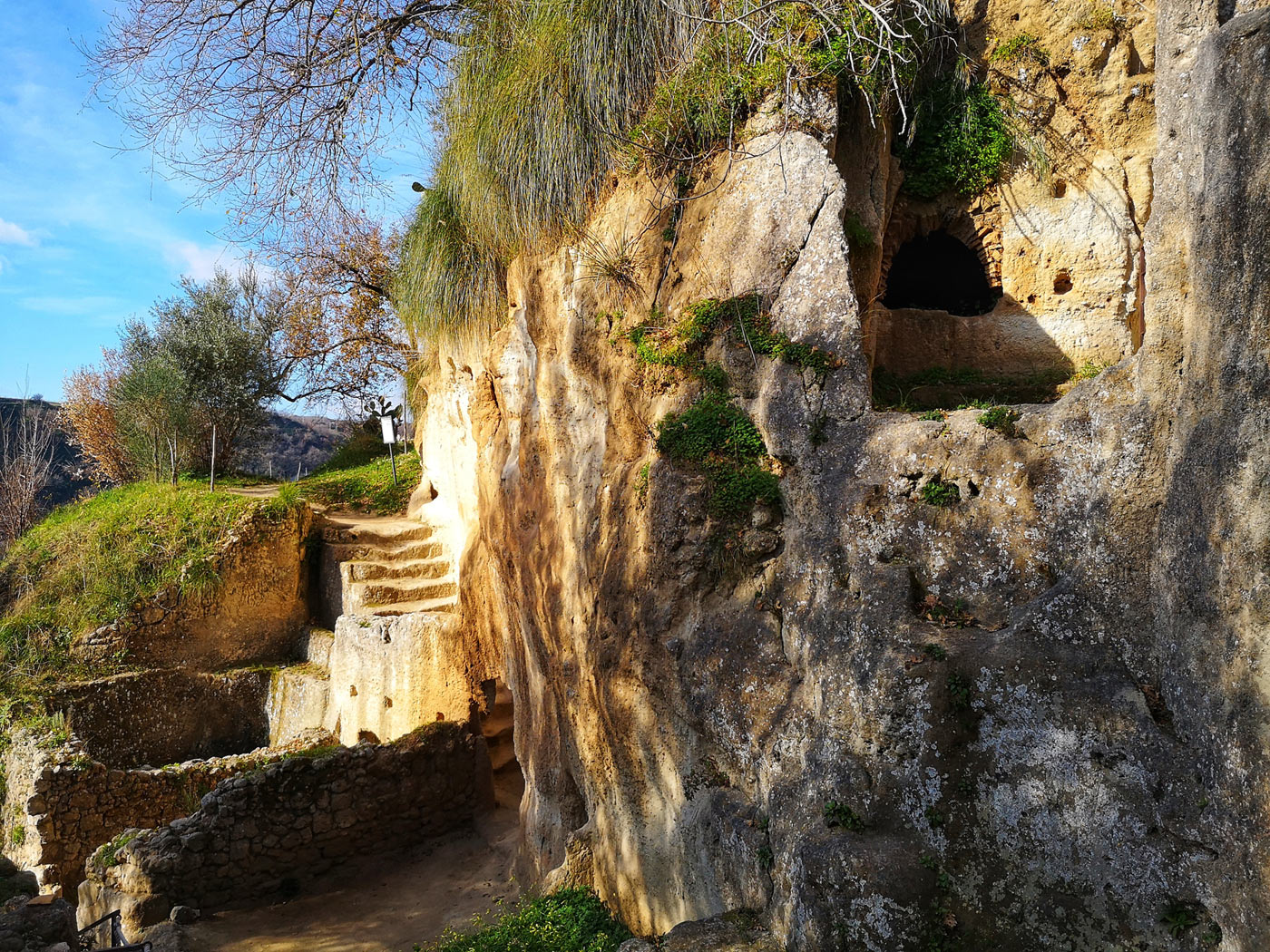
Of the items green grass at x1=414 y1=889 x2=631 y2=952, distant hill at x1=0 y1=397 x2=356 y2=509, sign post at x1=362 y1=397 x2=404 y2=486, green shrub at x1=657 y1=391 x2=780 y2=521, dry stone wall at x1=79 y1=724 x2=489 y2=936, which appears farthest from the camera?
distant hill at x1=0 y1=397 x2=356 y2=509

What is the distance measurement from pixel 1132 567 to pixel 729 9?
424 centimetres

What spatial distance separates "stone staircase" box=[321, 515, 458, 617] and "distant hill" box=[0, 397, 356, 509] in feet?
27.2

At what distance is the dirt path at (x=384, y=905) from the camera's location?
812 cm

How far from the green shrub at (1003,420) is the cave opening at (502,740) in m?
8.01

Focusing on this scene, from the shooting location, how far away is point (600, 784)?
706 cm

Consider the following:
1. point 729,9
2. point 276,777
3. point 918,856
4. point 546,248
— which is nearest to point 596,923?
point 918,856

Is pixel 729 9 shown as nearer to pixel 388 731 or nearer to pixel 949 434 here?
pixel 949 434

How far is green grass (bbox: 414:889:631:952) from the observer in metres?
6.38

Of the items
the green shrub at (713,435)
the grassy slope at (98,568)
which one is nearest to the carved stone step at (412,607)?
the grassy slope at (98,568)

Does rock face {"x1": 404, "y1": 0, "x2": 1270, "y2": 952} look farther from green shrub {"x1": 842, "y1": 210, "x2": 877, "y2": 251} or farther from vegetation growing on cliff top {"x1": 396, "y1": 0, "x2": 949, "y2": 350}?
vegetation growing on cliff top {"x1": 396, "y1": 0, "x2": 949, "y2": 350}

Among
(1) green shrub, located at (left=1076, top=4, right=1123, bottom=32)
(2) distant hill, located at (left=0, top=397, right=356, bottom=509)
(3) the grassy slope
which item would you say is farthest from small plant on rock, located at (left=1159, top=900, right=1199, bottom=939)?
(2) distant hill, located at (left=0, top=397, right=356, bottom=509)

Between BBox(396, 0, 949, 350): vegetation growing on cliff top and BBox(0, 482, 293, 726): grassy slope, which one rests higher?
BBox(396, 0, 949, 350): vegetation growing on cliff top

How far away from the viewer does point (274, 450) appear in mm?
40969

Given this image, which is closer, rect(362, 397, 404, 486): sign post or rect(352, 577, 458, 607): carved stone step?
rect(352, 577, 458, 607): carved stone step
